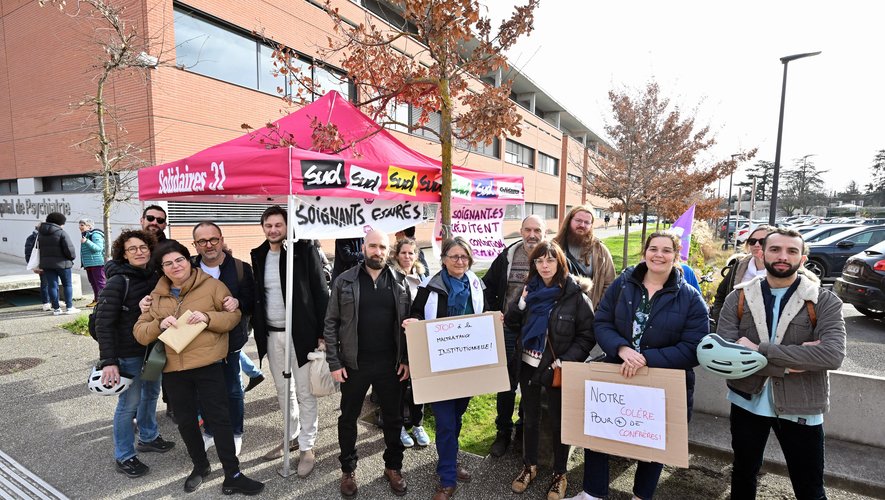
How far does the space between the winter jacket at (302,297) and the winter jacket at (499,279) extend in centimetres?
140

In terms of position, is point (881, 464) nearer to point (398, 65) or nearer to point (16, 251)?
point (398, 65)

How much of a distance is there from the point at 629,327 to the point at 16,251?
2091cm

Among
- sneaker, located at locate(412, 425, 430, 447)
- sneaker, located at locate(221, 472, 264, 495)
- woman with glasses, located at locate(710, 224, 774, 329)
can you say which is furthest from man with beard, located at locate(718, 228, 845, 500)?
sneaker, located at locate(221, 472, 264, 495)

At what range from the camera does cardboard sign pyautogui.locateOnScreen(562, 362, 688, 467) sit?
2.55 m

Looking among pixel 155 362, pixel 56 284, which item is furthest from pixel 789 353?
pixel 56 284

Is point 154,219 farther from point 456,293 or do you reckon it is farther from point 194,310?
point 456,293

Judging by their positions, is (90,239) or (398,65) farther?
(90,239)

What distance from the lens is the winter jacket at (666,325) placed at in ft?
8.56

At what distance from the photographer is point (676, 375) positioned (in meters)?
2.52

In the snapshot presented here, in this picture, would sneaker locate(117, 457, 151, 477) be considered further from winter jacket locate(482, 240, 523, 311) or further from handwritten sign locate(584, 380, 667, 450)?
handwritten sign locate(584, 380, 667, 450)

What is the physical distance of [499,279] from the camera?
149 inches

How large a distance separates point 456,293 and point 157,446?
2.94 meters

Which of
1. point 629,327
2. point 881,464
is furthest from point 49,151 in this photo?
point 881,464

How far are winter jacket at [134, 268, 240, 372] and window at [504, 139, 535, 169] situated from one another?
1046 inches
